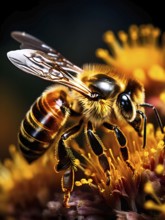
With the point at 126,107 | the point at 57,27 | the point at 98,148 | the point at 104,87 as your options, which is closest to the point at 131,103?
the point at 126,107

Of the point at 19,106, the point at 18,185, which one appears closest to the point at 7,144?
the point at 19,106

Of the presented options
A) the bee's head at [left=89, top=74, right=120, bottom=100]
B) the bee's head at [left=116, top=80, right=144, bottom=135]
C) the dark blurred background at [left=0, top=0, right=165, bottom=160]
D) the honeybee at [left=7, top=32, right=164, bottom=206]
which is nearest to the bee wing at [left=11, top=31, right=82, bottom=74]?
the honeybee at [left=7, top=32, right=164, bottom=206]

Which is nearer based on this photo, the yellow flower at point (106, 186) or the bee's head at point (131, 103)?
the yellow flower at point (106, 186)

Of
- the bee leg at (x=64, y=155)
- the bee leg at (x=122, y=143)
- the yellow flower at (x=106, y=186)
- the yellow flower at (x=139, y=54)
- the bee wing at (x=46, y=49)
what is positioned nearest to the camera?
the yellow flower at (x=106, y=186)

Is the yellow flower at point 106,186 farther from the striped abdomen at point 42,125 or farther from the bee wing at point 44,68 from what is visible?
the bee wing at point 44,68

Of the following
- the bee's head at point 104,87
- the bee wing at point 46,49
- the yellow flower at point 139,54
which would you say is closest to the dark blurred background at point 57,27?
the yellow flower at point 139,54

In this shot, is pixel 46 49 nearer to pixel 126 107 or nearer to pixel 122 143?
pixel 126 107
